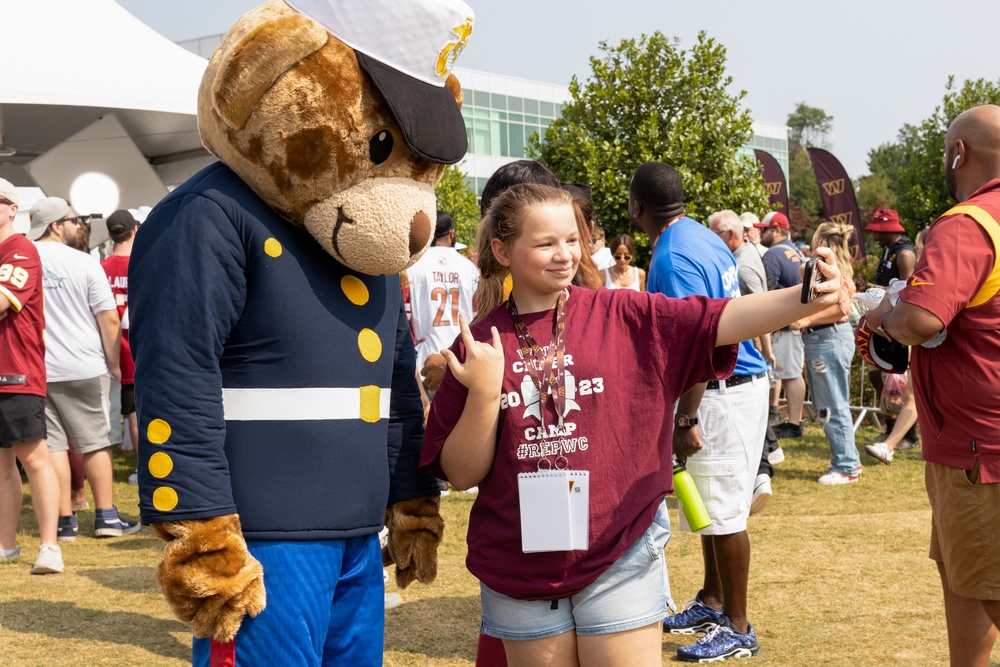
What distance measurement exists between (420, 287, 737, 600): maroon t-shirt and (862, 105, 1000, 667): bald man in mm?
849

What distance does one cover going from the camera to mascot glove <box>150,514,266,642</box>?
2.22m

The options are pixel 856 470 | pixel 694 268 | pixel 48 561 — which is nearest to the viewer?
pixel 694 268

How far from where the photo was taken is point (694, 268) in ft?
14.4

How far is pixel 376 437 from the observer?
261cm

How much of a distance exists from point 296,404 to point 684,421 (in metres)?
2.09

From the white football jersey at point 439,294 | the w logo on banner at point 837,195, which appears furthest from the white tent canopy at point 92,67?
the w logo on banner at point 837,195

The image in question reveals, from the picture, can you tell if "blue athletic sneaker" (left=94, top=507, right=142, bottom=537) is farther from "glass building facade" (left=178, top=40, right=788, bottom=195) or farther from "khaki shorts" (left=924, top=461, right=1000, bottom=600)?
"glass building facade" (left=178, top=40, right=788, bottom=195)

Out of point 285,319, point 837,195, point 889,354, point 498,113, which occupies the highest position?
point 498,113

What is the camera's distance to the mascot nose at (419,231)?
257cm

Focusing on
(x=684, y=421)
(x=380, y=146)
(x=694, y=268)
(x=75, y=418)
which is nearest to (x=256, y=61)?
(x=380, y=146)

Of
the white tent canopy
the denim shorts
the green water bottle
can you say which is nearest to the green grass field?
the green water bottle

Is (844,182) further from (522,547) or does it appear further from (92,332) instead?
(522,547)

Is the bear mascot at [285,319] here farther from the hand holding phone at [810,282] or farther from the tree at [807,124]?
the tree at [807,124]

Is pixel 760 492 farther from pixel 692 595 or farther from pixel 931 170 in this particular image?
pixel 931 170
